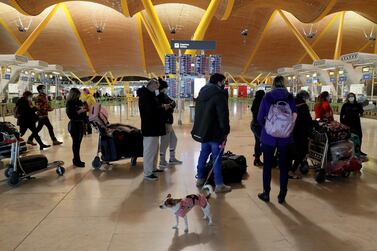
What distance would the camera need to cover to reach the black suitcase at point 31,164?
5434 mm

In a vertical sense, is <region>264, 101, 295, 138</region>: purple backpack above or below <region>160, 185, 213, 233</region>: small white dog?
above

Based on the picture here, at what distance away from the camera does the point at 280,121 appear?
4121 mm

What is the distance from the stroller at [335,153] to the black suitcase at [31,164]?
14.7ft

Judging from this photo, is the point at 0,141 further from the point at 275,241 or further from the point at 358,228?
the point at 358,228

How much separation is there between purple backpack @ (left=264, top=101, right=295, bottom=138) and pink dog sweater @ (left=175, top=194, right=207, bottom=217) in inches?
49.7

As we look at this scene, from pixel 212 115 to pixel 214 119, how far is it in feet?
0.24

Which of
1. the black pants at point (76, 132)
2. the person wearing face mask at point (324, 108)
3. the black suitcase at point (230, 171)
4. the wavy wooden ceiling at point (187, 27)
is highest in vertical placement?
the wavy wooden ceiling at point (187, 27)

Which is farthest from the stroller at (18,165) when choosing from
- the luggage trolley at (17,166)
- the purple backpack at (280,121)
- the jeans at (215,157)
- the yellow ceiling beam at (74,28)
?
the yellow ceiling beam at (74,28)

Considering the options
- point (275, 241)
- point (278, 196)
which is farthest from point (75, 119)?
point (275, 241)

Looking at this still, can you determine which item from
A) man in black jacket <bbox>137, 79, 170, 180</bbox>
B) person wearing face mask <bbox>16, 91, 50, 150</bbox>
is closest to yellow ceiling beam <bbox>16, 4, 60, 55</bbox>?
person wearing face mask <bbox>16, 91, 50, 150</bbox>

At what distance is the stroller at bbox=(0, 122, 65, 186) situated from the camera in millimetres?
5262

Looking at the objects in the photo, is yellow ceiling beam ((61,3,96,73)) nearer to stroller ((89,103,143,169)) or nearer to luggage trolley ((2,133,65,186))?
stroller ((89,103,143,169))

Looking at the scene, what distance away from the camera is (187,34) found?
1699 inches

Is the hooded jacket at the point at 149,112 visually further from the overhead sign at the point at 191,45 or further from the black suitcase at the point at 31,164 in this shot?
the overhead sign at the point at 191,45
